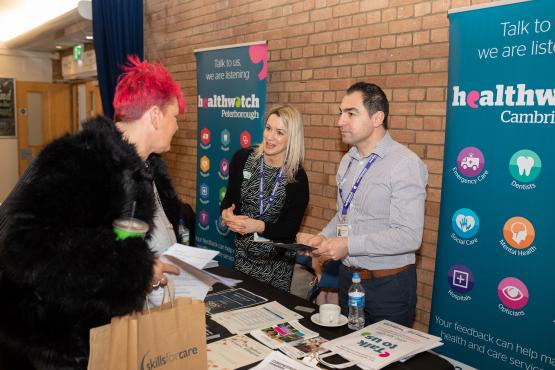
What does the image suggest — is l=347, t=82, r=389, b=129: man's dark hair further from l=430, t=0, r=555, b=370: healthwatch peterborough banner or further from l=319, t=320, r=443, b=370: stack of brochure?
l=319, t=320, r=443, b=370: stack of brochure

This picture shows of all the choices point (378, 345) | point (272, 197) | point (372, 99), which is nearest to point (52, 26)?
point (272, 197)

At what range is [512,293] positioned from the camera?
2500 millimetres

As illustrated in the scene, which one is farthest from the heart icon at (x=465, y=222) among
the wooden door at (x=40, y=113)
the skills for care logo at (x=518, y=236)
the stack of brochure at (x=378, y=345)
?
the wooden door at (x=40, y=113)

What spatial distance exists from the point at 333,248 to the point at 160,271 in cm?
94

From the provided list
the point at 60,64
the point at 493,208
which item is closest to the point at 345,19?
the point at 493,208

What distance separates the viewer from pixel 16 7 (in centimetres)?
729

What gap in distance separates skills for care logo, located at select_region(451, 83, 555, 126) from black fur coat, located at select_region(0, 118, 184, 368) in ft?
6.28

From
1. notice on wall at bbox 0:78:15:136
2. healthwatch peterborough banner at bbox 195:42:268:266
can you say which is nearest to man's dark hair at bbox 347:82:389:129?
healthwatch peterborough banner at bbox 195:42:268:266

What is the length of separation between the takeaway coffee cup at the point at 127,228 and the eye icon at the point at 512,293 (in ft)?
6.56

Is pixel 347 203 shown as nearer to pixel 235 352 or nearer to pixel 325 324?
pixel 325 324

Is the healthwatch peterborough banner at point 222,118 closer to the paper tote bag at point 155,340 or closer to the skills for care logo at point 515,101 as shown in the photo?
the skills for care logo at point 515,101

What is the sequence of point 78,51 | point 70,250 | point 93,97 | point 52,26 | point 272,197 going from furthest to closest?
point 93,97 → point 78,51 → point 52,26 → point 272,197 → point 70,250

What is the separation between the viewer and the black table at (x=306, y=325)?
5.25 ft

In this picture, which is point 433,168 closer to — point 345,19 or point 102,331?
point 345,19
